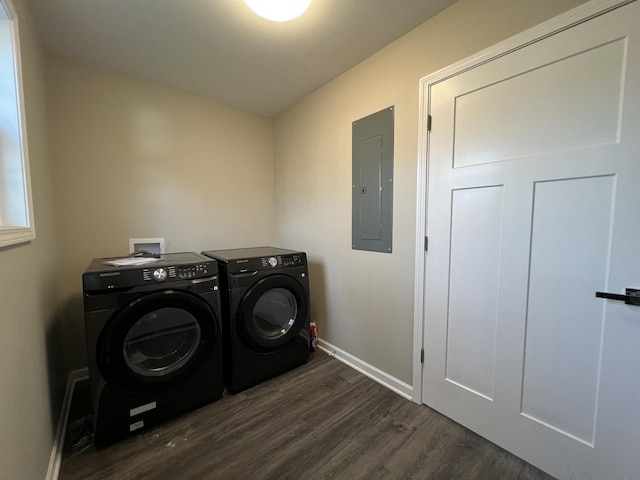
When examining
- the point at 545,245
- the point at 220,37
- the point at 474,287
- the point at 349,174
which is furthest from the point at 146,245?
the point at 545,245

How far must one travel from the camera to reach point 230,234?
8.87 ft

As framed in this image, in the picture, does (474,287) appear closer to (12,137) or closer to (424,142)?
(424,142)

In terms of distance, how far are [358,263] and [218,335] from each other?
3.73 ft

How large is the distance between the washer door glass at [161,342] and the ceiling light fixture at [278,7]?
1.67 metres

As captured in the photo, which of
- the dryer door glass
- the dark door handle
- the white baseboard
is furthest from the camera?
the dryer door glass

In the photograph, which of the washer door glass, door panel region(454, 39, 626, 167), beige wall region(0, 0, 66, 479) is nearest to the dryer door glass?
the washer door glass

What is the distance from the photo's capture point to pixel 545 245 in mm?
1183

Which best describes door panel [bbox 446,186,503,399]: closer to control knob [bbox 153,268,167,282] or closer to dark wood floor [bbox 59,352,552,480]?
dark wood floor [bbox 59,352,552,480]

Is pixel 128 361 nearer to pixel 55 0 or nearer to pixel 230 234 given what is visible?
pixel 230 234

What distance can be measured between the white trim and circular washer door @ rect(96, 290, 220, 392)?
0.37m

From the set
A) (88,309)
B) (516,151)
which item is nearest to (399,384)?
(516,151)

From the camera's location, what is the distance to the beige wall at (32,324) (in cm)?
84

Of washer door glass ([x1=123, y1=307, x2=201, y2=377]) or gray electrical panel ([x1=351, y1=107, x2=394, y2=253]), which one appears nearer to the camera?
washer door glass ([x1=123, y1=307, x2=201, y2=377])

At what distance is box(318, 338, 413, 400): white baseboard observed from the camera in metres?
1.78
